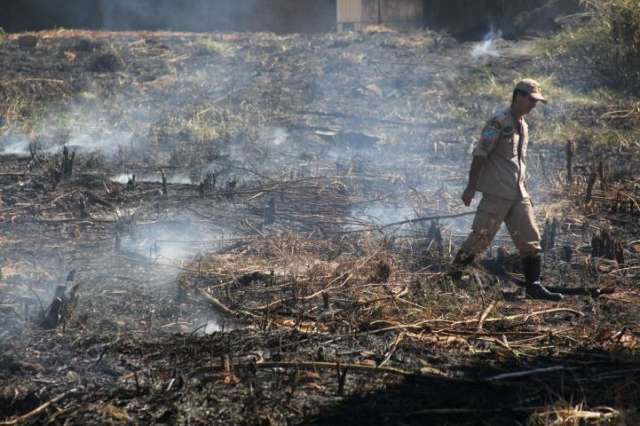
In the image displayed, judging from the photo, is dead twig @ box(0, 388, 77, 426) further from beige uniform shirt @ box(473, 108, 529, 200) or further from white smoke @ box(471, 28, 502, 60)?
white smoke @ box(471, 28, 502, 60)

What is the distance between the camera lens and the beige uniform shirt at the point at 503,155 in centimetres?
589

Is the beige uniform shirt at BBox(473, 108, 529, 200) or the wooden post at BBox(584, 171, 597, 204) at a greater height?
the beige uniform shirt at BBox(473, 108, 529, 200)

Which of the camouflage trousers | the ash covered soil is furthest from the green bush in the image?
the camouflage trousers

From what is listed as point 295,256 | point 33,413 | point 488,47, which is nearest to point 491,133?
point 295,256

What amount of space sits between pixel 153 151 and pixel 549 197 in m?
5.28

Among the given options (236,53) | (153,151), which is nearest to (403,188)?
(153,151)

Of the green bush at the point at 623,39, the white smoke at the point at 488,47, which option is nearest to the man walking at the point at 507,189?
the green bush at the point at 623,39

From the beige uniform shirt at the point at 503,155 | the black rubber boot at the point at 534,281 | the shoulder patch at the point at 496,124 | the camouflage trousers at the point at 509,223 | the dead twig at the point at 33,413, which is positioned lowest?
the black rubber boot at the point at 534,281

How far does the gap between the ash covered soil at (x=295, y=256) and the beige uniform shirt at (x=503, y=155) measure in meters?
0.75

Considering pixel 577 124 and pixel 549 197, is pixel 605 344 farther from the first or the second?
pixel 577 124

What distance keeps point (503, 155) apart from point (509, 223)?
1.75 ft

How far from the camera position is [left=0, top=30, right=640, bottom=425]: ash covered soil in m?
4.23

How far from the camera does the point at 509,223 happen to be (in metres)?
6.08

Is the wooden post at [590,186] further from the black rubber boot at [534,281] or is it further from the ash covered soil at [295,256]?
the black rubber boot at [534,281]
